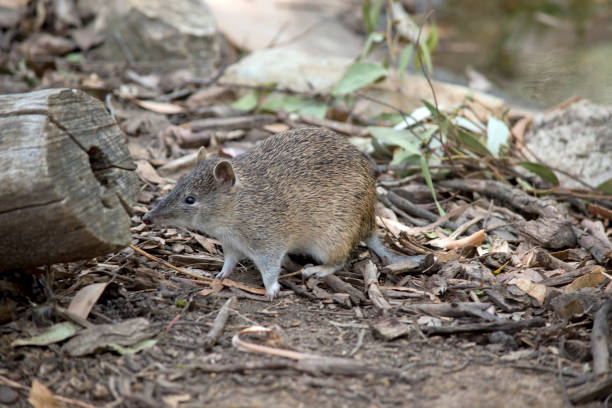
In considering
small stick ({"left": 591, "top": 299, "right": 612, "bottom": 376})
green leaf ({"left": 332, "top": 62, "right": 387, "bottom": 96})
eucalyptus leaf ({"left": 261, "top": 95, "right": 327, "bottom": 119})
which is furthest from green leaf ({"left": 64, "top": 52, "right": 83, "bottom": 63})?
small stick ({"left": 591, "top": 299, "right": 612, "bottom": 376})

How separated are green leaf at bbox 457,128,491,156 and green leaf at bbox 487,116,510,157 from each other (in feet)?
0.25

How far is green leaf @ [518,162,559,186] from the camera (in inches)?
252

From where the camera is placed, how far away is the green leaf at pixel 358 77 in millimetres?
7512

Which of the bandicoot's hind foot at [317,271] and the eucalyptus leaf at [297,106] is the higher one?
the eucalyptus leaf at [297,106]

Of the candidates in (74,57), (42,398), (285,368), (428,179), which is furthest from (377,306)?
(74,57)

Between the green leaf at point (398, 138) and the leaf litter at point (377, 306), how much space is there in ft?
0.08

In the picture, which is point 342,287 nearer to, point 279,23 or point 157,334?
point 157,334

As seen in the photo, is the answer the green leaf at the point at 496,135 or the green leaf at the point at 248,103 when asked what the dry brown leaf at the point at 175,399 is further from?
the green leaf at the point at 248,103

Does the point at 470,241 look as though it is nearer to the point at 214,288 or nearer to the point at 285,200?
the point at 285,200

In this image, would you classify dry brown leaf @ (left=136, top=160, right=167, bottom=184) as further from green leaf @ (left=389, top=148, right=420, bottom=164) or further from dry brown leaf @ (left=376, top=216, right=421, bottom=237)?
green leaf @ (left=389, top=148, right=420, bottom=164)

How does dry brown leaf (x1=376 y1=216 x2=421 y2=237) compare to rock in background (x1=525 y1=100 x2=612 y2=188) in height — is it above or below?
below

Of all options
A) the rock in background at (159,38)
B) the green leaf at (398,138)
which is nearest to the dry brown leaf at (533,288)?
the green leaf at (398,138)

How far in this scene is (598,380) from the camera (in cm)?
344

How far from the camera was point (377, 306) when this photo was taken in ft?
14.5
